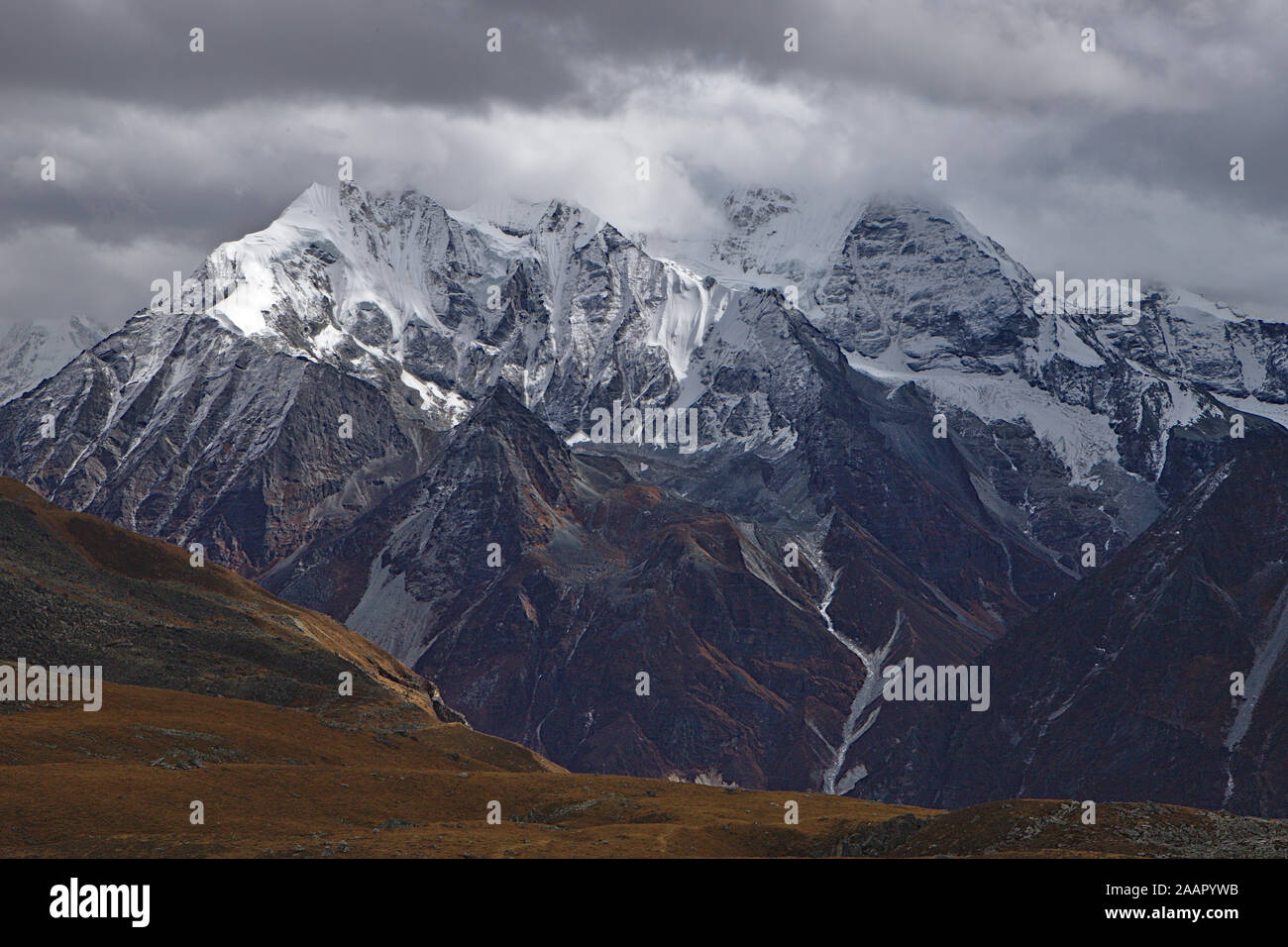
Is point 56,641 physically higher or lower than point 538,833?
higher

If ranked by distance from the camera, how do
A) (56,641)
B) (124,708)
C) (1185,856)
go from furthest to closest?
(56,641) → (124,708) → (1185,856)

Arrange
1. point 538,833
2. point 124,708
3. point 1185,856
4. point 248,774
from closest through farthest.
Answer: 1. point 1185,856
2. point 538,833
3. point 248,774
4. point 124,708

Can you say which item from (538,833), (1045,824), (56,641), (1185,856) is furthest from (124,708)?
(1185,856)

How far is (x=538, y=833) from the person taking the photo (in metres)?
125
